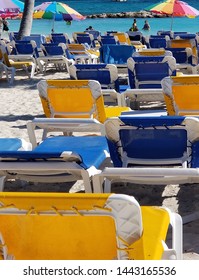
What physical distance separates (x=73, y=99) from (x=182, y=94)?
3.45ft

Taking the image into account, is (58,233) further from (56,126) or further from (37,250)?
→ (56,126)

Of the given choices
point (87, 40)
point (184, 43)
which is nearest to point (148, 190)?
point (184, 43)

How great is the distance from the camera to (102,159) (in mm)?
4281

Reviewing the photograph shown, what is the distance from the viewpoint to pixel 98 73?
7008 millimetres

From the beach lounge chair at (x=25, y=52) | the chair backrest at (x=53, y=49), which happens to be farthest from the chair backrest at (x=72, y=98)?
the beach lounge chair at (x=25, y=52)

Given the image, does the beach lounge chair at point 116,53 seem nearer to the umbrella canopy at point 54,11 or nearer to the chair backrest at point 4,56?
the chair backrest at point 4,56

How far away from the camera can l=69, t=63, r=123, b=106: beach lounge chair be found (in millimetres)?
6853

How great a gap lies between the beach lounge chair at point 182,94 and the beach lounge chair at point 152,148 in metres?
1.42

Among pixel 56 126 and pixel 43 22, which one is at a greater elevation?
pixel 56 126

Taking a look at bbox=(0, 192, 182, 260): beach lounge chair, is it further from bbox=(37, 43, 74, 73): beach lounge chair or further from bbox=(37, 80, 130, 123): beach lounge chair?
bbox=(37, 43, 74, 73): beach lounge chair

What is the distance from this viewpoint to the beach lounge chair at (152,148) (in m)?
3.61

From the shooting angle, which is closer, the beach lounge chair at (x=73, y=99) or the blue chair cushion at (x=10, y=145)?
the blue chair cushion at (x=10, y=145)

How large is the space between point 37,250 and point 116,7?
86.2 m
